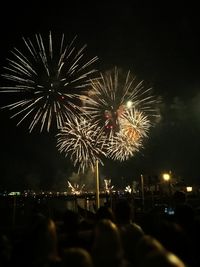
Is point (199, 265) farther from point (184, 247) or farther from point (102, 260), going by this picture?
point (102, 260)

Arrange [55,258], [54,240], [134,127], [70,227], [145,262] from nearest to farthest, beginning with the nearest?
[145,262], [55,258], [54,240], [70,227], [134,127]

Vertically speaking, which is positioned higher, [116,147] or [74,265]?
[116,147]

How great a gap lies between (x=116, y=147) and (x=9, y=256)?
23.5 metres

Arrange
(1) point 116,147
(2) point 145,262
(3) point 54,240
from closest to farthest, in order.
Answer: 1. (2) point 145,262
2. (3) point 54,240
3. (1) point 116,147

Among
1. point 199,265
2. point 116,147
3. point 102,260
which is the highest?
point 116,147

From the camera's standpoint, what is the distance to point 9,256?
546 cm

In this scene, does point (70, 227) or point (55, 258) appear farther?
point (70, 227)

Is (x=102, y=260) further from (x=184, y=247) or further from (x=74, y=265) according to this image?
(x=184, y=247)

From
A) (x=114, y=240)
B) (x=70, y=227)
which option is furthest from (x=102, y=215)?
(x=114, y=240)

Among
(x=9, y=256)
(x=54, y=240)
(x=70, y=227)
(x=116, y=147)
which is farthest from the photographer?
(x=116, y=147)

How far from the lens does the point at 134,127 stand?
2658cm

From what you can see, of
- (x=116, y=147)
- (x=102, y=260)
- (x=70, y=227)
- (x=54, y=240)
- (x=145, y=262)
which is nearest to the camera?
(x=145, y=262)

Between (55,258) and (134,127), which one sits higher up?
(134,127)

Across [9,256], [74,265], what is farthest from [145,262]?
[9,256]
